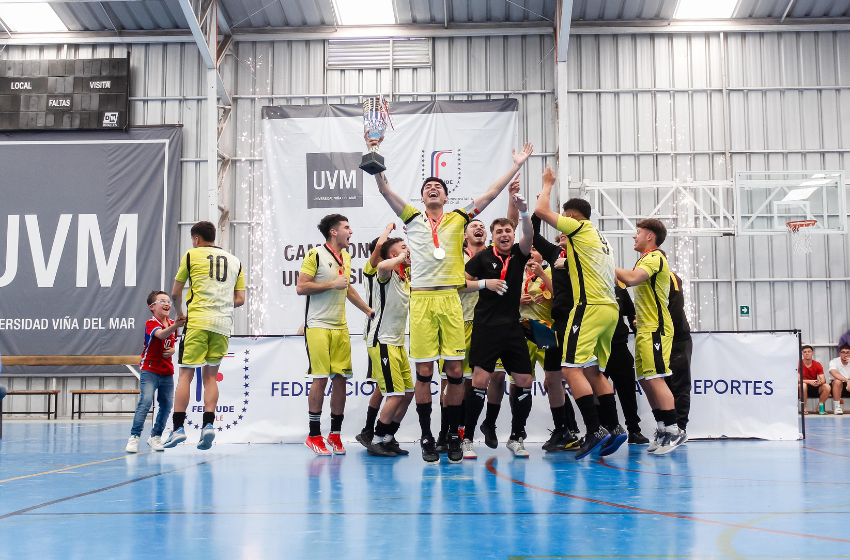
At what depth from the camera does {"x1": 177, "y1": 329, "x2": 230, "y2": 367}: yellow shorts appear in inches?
245

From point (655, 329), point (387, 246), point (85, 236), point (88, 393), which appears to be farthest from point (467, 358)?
point (85, 236)

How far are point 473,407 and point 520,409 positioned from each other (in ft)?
1.72

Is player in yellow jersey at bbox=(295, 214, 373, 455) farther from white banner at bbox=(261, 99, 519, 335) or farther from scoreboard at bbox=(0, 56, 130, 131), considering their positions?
scoreboard at bbox=(0, 56, 130, 131)

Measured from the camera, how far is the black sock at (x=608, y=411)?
5801 millimetres

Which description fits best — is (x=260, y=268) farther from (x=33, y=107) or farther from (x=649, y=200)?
(x=649, y=200)

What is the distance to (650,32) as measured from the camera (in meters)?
16.3

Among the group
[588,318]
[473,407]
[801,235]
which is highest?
[801,235]

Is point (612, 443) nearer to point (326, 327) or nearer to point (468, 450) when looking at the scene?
point (468, 450)

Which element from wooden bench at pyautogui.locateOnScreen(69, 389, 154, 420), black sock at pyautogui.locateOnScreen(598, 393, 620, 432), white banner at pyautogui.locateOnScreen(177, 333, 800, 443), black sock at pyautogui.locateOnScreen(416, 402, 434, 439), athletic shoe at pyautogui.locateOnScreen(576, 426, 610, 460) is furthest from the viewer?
wooden bench at pyautogui.locateOnScreen(69, 389, 154, 420)

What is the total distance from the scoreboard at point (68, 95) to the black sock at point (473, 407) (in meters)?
13.0

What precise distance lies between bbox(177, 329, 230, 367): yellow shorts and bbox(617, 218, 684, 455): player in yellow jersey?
11.4ft

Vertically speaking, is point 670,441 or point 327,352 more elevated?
point 327,352

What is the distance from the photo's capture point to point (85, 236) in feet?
52.2

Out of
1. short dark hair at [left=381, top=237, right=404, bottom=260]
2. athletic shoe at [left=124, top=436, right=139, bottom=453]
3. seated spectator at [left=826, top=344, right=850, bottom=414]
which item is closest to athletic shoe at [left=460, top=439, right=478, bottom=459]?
short dark hair at [left=381, top=237, right=404, bottom=260]
